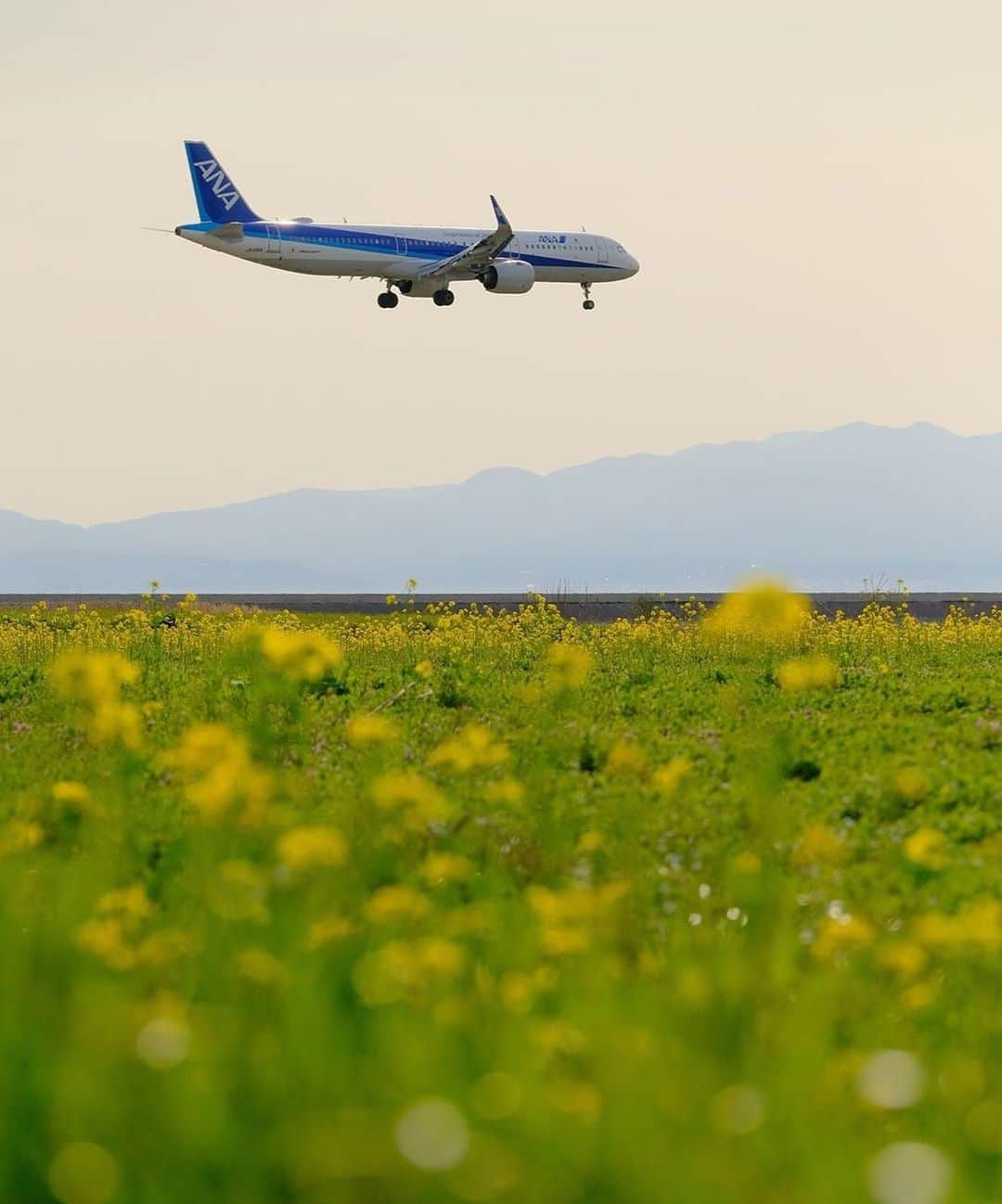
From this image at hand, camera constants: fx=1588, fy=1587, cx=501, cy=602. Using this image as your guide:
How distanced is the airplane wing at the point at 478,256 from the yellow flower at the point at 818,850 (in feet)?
138

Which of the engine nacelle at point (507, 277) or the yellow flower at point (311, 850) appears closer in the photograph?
the yellow flower at point (311, 850)

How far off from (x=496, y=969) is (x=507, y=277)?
4733 centimetres

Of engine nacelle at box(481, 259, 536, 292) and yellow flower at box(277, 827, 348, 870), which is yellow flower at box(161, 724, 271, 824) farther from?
engine nacelle at box(481, 259, 536, 292)

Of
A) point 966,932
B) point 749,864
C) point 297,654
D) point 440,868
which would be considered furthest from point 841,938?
point 297,654

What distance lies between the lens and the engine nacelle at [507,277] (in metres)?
51.5

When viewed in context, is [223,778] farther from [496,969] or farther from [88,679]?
[88,679]

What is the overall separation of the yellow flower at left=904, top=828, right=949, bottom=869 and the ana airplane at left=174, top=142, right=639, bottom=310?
138 ft

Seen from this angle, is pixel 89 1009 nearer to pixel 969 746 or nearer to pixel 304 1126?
pixel 304 1126

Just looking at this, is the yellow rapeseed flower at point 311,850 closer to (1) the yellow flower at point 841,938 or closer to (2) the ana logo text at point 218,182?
(1) the yellow flower at point 841,938

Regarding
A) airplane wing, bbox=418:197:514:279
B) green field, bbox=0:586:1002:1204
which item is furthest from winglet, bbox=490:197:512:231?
green field, bbox=0:586:1002:1204

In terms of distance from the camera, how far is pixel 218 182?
56938 mm

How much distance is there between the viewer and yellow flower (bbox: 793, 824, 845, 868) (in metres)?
6.40

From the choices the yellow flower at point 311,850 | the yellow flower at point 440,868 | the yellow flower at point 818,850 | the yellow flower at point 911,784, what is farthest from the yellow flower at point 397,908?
the yellow flower at point 911,784

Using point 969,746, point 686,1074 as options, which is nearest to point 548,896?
point 686,1074
